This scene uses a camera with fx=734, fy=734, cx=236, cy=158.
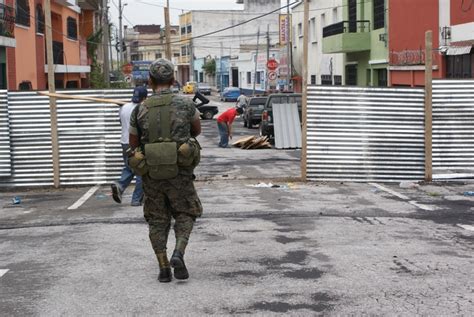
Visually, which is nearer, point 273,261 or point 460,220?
point 273,261

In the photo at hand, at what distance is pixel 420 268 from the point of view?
20.7ft

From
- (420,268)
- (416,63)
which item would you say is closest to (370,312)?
(420,268)

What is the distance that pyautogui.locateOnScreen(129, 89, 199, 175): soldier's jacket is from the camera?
609 centimetres

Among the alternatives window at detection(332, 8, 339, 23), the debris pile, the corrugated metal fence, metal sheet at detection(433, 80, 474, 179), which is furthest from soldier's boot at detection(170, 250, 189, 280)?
window at detection(332, 8, 339, 23)

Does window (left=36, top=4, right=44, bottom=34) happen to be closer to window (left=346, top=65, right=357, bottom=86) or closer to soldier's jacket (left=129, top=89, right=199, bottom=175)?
window (left=346, top=65, right=357, bottom=86)

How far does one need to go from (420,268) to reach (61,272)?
123 inches

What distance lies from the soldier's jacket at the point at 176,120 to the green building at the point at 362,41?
26.6 m

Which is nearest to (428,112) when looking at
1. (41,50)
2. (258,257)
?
(258,257)

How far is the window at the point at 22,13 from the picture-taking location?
2366 cm

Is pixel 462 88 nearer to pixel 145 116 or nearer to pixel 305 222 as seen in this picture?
pixel 305 222

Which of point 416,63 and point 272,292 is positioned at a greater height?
point 416,63

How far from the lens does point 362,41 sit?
1395 inches

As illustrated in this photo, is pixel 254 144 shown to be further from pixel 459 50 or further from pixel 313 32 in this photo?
pixel 313 32

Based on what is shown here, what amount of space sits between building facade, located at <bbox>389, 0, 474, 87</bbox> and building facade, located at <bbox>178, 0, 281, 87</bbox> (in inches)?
2593
